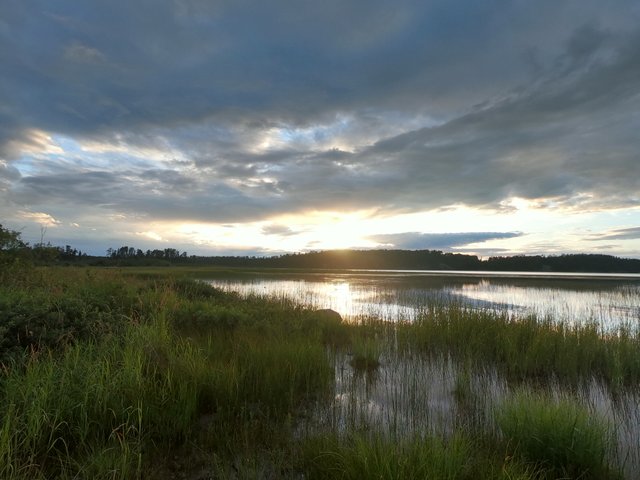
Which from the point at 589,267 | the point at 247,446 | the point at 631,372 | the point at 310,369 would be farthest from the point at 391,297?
the point at 589,267

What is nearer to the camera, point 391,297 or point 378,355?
point 378,355

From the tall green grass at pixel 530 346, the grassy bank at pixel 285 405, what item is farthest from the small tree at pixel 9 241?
the tall green grass at pixel 530 346

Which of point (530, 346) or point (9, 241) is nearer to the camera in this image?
point (530, 346)

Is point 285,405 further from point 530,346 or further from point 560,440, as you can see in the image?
point 530,346

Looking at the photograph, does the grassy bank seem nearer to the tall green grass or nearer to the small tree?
the tall green grass

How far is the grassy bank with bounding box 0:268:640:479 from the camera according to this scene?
383cm

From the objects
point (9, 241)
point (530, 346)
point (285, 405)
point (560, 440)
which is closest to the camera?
point (560, 440)

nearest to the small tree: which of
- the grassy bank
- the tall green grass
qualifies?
the grassy bank

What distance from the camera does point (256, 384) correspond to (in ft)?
19.5

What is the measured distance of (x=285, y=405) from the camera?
5.75 meters

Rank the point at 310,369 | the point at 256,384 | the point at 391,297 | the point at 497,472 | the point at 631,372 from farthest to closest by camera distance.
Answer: the point at 391,297, the point at 631,372, the point at 310,369, the point at 256,384, the point at 497,472

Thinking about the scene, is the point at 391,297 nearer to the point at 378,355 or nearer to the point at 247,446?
the point at 378,355

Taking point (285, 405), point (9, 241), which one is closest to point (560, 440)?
point (285, 405)

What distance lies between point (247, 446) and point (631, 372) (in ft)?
28.3
